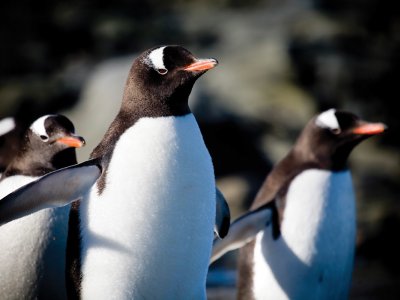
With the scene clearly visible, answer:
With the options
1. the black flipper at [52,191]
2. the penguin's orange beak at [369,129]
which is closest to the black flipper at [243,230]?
the penguin's orange beak at [369,129]

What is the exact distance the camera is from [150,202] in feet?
9.94

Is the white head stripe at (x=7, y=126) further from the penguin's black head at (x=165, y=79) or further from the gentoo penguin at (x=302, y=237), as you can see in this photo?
the penguin's black head at (x=165, y=79)

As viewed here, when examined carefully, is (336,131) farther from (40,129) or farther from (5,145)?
(5,145)

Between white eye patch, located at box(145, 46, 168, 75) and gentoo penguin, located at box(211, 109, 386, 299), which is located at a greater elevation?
white eye patch, located at box(145, 46, 168, 75)

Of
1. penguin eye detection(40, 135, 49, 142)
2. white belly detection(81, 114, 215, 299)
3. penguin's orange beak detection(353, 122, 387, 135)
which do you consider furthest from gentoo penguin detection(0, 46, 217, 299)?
penguin's orange beak detection(353, 122, 387, 135)

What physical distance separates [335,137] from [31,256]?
189cm

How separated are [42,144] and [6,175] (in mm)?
273

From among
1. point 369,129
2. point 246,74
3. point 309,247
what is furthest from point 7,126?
point 246,74

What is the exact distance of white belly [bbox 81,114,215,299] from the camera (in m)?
3.02

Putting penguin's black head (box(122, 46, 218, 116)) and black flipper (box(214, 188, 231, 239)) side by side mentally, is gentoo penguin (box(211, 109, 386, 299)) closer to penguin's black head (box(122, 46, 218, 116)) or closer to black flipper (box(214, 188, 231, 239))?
black flipper (box(214, 188, 231, 239))

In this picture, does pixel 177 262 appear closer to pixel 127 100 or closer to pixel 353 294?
pixel 127 100

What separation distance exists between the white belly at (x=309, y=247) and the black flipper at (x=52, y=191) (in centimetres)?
137

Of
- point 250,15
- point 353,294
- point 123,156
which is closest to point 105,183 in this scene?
point 123,156

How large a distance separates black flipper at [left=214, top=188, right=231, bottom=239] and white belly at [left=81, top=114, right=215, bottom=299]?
0.37 meters
